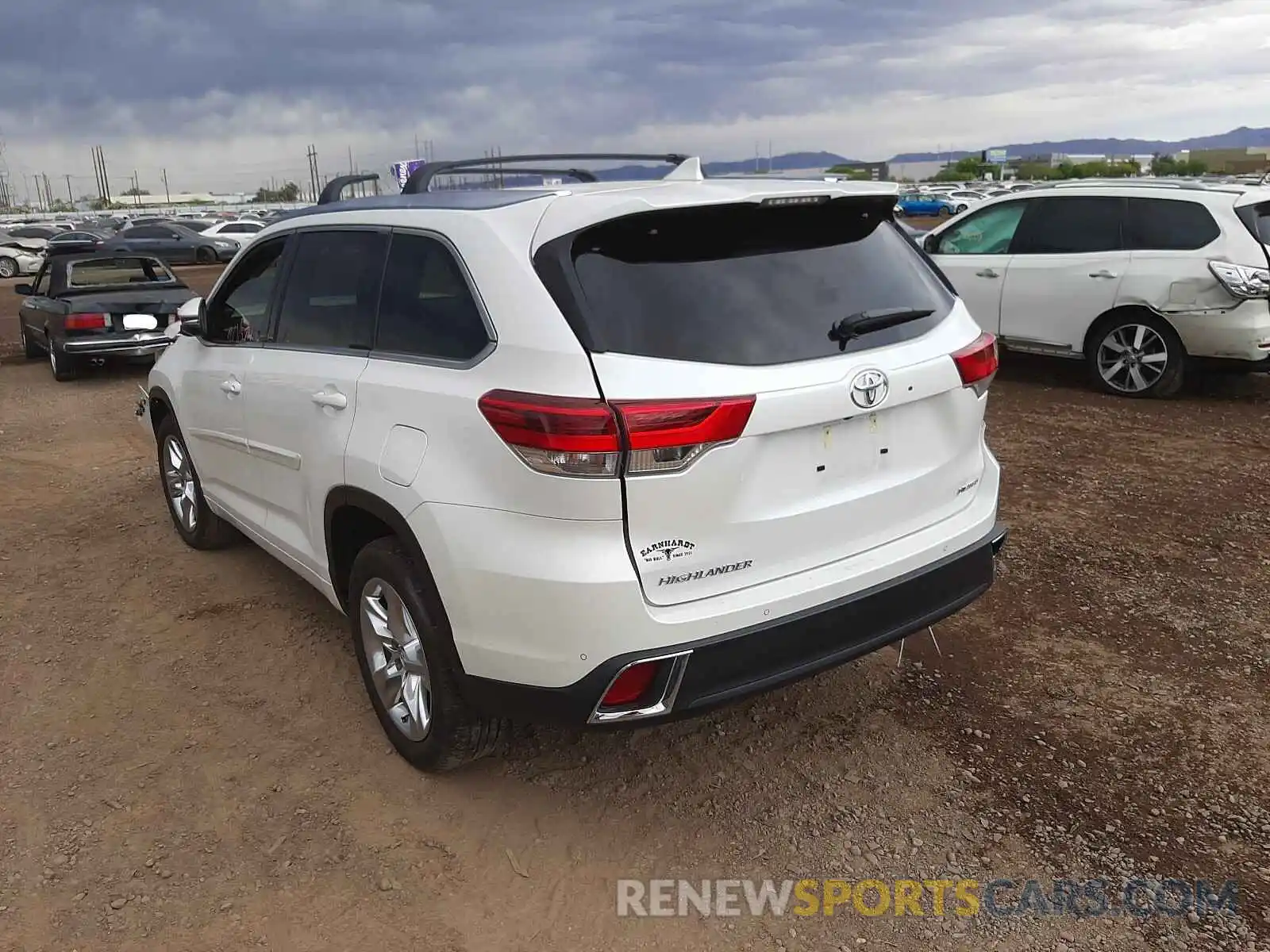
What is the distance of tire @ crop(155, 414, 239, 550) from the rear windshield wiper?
3521mm

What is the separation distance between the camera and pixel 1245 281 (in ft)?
24.5

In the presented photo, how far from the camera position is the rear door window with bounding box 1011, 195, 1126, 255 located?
27.3 ft

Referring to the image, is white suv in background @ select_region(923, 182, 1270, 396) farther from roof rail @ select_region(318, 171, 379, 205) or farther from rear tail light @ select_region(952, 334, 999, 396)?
roof rail @ select_region(318, 171, 379, 205)

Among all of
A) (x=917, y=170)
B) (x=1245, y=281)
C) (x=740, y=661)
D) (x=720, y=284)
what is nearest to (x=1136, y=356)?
(x=1245, y=281)

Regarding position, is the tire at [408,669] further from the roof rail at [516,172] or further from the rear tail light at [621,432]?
the roof rail at [516,172]

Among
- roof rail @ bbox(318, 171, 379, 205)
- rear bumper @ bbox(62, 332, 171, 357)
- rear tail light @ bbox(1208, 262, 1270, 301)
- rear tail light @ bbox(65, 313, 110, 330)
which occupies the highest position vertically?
roof rail @ bbox(318, 171, 379, 205)

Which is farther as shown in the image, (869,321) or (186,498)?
(186,498)

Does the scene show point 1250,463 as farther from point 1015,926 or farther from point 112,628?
point 112,628

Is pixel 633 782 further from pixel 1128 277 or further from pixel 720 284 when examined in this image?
pixel 1128 277

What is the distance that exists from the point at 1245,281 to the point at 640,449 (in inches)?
275

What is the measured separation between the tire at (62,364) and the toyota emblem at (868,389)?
10.4 m

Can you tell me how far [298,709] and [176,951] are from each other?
1.25m

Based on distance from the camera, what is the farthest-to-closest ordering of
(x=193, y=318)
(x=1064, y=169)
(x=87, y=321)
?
(x=1064, y=169)
(x=87, y=321)
(x=193, y=318)

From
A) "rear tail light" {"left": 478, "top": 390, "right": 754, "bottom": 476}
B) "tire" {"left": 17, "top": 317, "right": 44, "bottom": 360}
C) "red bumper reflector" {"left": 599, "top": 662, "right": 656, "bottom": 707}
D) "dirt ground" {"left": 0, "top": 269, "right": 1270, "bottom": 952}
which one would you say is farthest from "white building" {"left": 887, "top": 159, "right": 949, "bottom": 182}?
"red bumper reflector" {"left": 599, "top": 662, "right": 656, "bottom": 707}
